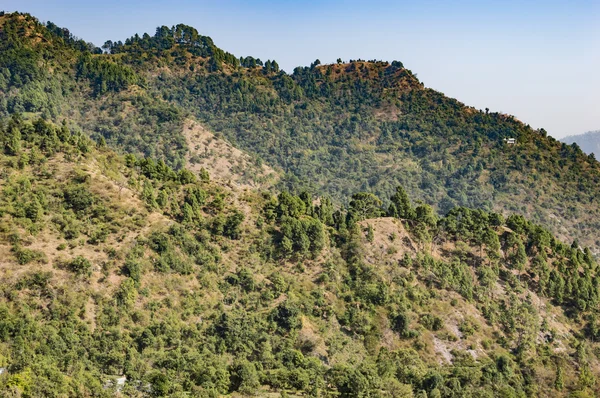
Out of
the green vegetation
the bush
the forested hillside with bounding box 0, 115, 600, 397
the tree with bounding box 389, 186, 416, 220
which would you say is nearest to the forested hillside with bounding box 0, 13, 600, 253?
the tree with bounding box 389, 186, 416, 220

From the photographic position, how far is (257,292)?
75562mm

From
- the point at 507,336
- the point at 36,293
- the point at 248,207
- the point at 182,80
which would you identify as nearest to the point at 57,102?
the point at 182,80

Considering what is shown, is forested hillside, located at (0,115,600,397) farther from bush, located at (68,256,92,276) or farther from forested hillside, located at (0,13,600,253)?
forested hillside, located at (0,13,600,253)

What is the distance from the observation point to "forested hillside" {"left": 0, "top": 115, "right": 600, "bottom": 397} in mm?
58312

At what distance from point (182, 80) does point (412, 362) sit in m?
154

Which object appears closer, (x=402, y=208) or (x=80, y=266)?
(x=80, y=266)

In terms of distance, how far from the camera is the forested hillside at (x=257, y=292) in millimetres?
58312

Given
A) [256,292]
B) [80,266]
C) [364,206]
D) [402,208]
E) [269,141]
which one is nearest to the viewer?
[80,266]

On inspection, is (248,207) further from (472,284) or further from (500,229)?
(500,229)

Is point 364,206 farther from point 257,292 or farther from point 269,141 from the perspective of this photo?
point 269,141

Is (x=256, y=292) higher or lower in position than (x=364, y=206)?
lower

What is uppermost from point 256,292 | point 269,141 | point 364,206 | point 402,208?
point 269,141

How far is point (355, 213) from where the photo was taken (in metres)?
93.2

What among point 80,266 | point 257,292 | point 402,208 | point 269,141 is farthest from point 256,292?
point 269,141
